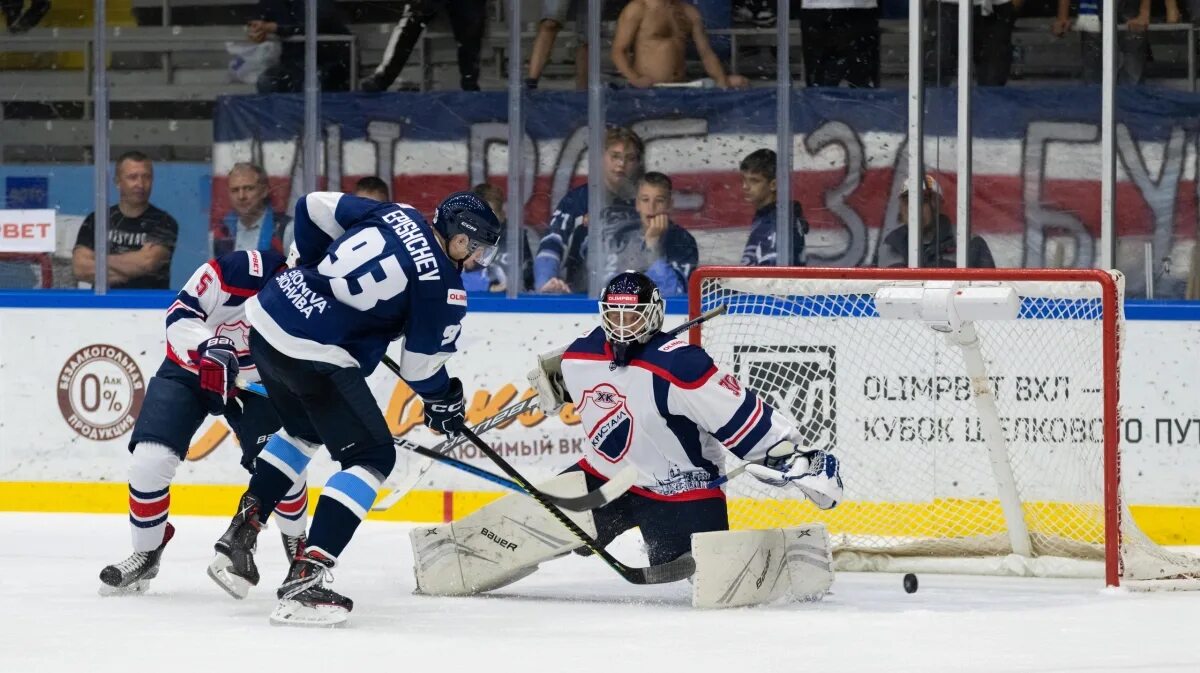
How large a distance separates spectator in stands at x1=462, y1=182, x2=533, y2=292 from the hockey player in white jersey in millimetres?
1783

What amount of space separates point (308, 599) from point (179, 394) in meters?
0.86

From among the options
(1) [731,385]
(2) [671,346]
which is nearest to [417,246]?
(2) [671,346]

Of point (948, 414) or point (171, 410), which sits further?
point (948, 414)

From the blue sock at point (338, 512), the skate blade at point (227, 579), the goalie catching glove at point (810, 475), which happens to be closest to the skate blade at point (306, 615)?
the blue sock at point (338, 512)

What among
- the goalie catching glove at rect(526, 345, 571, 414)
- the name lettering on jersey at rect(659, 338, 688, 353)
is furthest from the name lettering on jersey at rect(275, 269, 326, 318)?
the name lettering on jersey at rect(659, 338, 688, 353)

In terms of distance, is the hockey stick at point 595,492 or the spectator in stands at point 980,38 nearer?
the hockey stick at point 595,492

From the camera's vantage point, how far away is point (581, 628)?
4062 mm

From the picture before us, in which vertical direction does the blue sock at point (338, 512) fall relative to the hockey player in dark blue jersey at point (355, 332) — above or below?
below

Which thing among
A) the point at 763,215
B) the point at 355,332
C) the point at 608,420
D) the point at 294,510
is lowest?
the point at 294,510

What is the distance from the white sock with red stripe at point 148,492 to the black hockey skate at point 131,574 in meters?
0.02

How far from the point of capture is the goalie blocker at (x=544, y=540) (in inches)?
176

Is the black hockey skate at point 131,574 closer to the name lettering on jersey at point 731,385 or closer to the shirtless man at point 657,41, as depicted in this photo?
the name lettering on jersey at point 731,385

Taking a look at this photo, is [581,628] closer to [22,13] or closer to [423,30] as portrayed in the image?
[423,30]

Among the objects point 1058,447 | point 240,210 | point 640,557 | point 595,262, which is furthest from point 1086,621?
point 240,210
